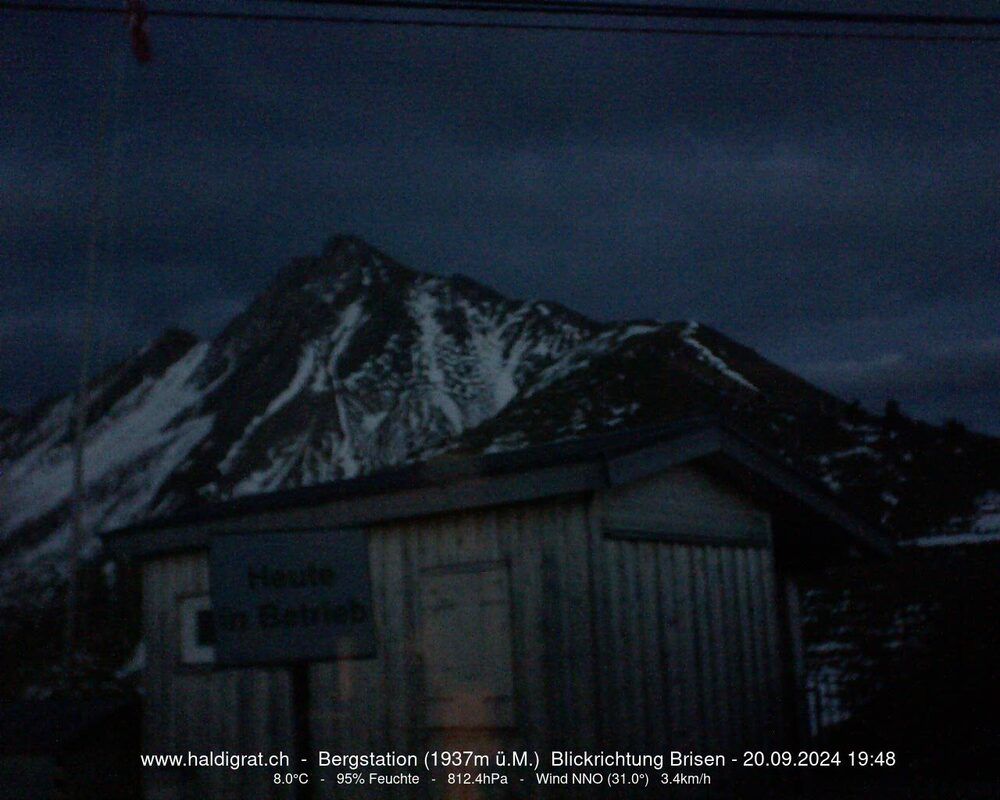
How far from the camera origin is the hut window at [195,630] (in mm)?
13047

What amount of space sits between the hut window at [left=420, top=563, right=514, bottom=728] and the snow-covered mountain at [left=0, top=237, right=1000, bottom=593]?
15027 mm

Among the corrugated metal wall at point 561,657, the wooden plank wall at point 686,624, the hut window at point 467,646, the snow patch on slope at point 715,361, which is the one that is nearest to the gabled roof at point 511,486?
the corrugated metal wall at point 561,657

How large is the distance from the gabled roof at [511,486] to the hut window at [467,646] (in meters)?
0.71

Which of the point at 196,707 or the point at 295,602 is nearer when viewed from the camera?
the point at 295,602

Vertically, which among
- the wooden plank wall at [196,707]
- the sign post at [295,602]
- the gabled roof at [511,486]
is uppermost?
the gabled roof at [511,486]

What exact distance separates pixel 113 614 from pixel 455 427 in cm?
5796

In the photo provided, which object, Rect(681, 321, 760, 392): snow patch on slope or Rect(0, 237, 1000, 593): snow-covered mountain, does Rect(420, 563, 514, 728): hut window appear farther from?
Rect(681, 321, 760, 392): snow patch on slope

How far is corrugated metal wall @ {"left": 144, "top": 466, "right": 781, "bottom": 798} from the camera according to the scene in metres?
9.52

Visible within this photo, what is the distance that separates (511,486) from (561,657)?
5.18 feet

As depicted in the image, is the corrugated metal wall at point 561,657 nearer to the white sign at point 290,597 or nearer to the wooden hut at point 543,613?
the wooden hut at point 543,613

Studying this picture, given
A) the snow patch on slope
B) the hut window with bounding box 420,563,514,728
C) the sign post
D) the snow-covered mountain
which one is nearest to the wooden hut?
the hut window with bounding box 420,563,514,728

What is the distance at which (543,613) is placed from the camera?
9.63 m

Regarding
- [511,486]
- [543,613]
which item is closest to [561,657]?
[543,613]

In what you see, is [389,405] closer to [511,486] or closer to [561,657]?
[511,486]
